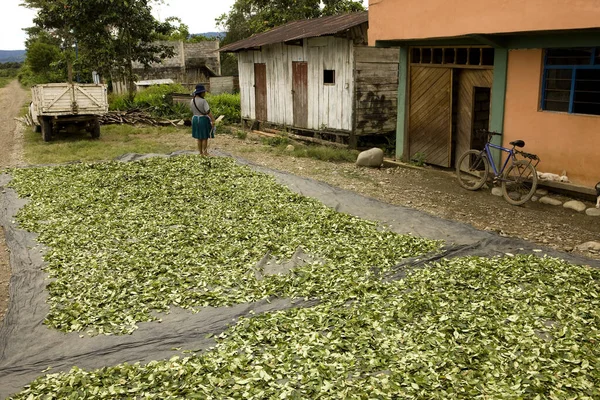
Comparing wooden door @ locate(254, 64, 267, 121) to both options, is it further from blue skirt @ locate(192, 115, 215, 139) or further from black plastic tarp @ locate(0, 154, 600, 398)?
black plastic tarp @ locate(0, 154, 600, 398)

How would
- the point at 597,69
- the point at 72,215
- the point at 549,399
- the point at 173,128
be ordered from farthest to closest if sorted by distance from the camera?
the point at 173,128
the point at 597,69
the point at 72,215
the point at 549,399

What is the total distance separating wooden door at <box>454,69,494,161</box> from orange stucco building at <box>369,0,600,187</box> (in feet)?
0.07

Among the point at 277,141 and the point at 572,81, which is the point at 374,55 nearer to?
the point at 277,141

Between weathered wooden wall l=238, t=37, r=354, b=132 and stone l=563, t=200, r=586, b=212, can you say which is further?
weathered wooden wall l=238, t=37, r=354, b=132

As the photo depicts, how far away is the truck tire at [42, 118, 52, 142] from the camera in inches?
554

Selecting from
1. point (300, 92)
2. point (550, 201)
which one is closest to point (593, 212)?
point (550, 201)

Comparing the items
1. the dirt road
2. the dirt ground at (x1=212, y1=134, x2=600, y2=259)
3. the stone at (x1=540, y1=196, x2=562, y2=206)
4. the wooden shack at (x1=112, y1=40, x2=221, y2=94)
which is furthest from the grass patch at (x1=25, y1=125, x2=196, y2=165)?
the wooden shack at (x1=112, y1=40, x2=221, y2=94)

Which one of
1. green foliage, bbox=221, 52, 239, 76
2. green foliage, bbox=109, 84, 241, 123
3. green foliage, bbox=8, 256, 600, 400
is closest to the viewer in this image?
green foliage, bbox=8, 256, 600, 400

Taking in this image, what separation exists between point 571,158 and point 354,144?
6.02 m

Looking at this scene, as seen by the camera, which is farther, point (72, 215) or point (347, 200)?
point (347, 200)

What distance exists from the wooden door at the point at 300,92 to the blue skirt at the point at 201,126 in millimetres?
4746

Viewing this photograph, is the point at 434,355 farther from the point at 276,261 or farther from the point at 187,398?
the point at 276,261

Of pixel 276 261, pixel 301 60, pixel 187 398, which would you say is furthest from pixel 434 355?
pixel 301 60

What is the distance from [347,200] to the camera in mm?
7938
